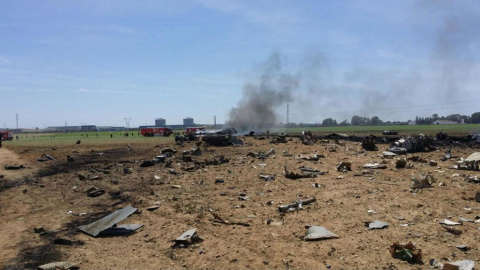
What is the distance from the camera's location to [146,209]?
8.77 meters

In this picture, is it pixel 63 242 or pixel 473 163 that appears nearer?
pixel 63 242

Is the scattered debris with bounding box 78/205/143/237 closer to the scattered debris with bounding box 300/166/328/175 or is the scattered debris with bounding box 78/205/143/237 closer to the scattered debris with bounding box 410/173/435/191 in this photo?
Result: the scattered debris with bounding box 300/166/328/175

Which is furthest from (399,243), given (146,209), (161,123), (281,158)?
(161,123)

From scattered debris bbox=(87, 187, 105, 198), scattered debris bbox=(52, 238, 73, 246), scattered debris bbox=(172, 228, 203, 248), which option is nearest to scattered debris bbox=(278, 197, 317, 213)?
scattered debris bbox=(172, 228, 203, 248)

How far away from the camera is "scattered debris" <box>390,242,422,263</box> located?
5.20 m

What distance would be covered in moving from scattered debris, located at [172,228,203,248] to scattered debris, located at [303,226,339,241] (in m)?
1.95

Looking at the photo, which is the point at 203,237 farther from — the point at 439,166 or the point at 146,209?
the point at 439,166

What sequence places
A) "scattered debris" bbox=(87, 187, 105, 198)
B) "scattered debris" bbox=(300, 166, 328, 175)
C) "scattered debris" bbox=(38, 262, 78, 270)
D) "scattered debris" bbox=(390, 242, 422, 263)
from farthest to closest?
"scattered debris" bbox=(300, 166, 328, 175) → "scattered debris" bbox=(87, 187, 105, 198) → "scattered debris" bbox=(38, 262, 78, 270) → "scattered debris" bbox=(390, 242, 422, 263)

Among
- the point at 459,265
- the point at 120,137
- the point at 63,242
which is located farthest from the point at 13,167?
the point at 120,137

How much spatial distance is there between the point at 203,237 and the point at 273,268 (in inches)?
71.7

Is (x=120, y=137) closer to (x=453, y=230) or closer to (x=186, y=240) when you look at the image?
(x=186, y=240)

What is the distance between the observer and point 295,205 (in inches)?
326

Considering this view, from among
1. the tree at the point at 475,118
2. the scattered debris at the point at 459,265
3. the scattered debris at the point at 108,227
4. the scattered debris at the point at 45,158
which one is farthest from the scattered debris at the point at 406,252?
the tree at the point at 475,118

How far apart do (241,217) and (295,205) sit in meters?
1.40
